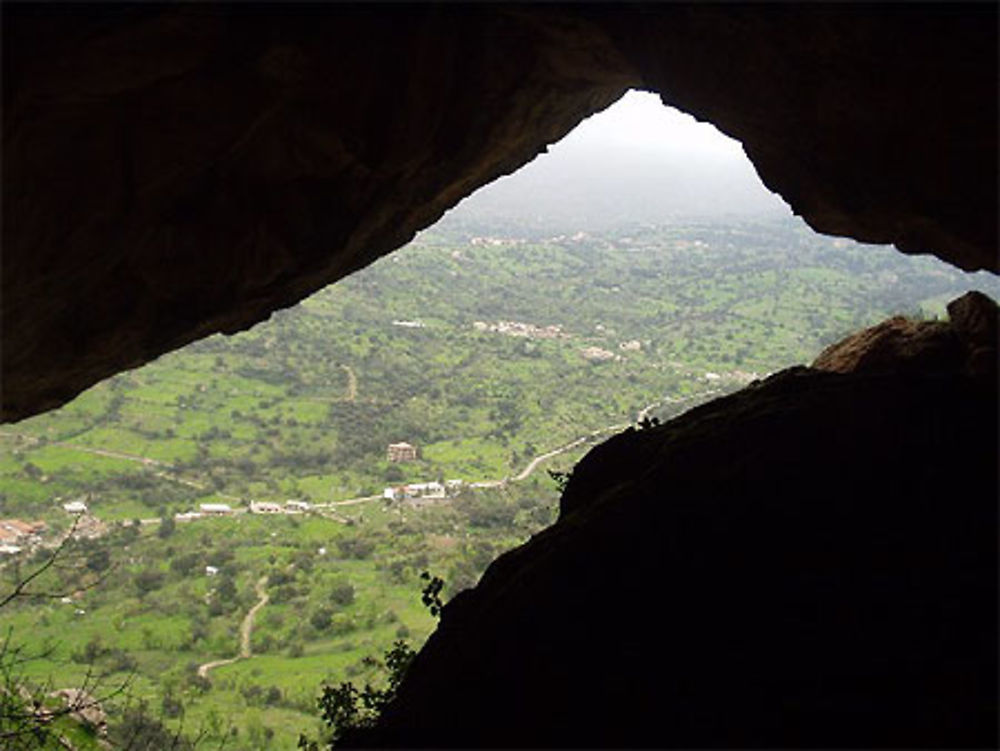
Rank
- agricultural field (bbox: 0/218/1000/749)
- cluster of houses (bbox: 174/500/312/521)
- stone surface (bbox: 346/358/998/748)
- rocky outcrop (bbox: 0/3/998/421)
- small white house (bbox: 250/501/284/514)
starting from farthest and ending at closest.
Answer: small white house (bbox: 250/501/284/514) → cluster of houses (bbox: 174/500/312/521) → agricultural field (bbox: 0/218/1000/749) → stone surface (bbox: 346/358/998/748) → rocky outcrop (bbox: 0/3/998/421)

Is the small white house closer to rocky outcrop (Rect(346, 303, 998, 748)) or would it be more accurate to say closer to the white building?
the white building

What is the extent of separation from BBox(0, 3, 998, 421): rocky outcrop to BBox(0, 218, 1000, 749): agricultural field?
330 cm

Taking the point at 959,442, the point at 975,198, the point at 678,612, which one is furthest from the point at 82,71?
the point at 959,442

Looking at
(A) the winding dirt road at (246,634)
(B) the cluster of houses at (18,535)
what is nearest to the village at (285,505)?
(B) the cluster of houses at (18,535)

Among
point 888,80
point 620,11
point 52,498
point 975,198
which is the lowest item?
point 52,498

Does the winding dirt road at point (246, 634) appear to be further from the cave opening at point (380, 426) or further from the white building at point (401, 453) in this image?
the white building at point (401, 453)

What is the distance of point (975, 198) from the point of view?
20.5 feet

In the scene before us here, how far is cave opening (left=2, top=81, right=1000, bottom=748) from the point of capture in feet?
170

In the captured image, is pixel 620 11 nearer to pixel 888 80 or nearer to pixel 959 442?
pixel 888 80

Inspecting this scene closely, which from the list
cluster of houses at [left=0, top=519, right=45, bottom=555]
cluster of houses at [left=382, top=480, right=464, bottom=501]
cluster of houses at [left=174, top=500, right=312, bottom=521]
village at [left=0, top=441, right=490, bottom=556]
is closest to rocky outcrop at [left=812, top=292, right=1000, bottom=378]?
cluster of houses at [left=0, top=519, right=45, bottom=555]

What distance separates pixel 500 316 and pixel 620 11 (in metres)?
134

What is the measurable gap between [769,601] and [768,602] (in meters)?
0.02

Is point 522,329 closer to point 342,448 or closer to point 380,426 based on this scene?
point 380,426

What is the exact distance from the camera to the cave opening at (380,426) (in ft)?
170
